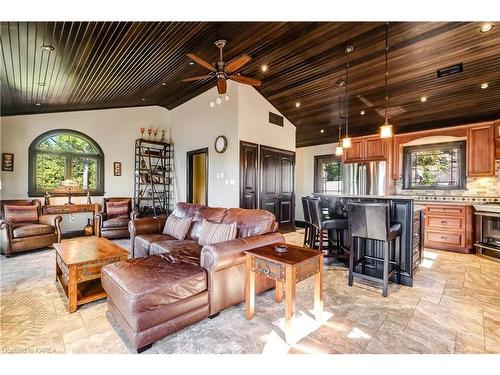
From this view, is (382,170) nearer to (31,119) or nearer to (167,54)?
(167,54)

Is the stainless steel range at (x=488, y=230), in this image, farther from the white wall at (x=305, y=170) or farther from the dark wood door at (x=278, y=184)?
the white wall at (x=305, y=170)

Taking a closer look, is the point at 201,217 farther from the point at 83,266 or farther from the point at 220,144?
the point at 220,144

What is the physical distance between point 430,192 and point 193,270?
5.35m

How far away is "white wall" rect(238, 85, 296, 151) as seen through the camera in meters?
4.97

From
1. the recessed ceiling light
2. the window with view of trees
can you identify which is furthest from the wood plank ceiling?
the window with view of trees

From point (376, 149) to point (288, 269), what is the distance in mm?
4874

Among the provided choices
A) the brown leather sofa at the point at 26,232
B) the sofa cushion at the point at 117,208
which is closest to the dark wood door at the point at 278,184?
the sofa cushion at the point at 117,208

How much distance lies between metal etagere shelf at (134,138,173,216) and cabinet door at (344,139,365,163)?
4781mm

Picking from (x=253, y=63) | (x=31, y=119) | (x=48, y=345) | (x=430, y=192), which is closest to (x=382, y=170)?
(x=430, y=192)

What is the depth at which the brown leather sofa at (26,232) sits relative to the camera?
3793 mm

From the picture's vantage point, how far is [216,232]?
108 inches

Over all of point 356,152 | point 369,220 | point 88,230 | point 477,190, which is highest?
point 356,152

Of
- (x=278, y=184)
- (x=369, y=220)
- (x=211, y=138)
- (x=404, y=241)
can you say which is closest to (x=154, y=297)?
(x=369, y=220)
